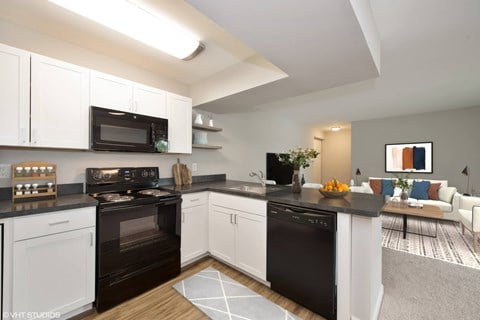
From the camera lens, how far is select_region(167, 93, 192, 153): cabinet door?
8.52ft

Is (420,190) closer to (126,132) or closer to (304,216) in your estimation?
(304,216)

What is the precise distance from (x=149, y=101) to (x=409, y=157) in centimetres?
630

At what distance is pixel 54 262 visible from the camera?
1.52 m

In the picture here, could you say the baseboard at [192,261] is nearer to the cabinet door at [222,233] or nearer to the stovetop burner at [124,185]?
the cabinet door at [222,233]

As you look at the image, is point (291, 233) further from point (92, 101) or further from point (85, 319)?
point (92, 101)

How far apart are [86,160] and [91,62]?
1.09 meters

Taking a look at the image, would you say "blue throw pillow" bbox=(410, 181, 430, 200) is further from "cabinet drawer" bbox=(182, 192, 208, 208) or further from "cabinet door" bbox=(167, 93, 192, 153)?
"cabinet door" bbox=(167, 93, 192, 153)

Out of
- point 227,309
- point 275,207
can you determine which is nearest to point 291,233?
point 275,207

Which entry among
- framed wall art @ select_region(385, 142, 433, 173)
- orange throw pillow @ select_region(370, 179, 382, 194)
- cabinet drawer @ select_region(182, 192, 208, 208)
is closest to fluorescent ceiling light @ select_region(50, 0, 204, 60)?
cabinet drawer @ select_region(182, 192, 208, 208)

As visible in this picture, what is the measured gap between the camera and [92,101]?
1.97m

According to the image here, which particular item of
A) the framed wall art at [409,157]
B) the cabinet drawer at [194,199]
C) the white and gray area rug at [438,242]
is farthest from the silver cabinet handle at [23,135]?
the framed wall art at [409,157]

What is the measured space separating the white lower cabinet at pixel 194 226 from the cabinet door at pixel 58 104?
1.20 meters

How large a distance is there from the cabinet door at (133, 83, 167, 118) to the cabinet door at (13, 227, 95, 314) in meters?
1.34

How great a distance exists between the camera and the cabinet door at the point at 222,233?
2.34 m
